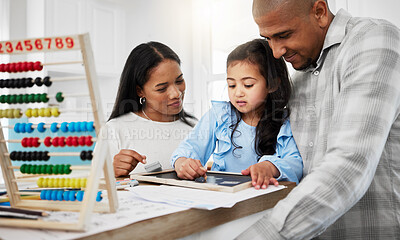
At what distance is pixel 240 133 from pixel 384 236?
2.30ft

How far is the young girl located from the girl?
361 millimetres

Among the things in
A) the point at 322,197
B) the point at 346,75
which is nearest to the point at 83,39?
the point at 322,197

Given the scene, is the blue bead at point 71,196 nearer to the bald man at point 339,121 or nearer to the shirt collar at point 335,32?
the bald man at point 339,121

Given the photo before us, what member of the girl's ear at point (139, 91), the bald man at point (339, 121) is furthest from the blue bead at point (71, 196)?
the girl's ear at point (139, 91)

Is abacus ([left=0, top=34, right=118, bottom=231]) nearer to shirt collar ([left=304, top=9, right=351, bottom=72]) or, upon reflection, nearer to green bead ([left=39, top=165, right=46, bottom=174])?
A: green bead ([left=39, top=165, right=46, bottom=174])

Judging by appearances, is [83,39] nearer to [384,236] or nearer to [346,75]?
[346,75]

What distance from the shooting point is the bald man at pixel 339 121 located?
2.33ft

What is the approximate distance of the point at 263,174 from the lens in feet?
3.23

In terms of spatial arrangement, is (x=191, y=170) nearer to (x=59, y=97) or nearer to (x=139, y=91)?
(x=59, y=97)

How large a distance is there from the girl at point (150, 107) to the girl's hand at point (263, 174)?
85 centimetres

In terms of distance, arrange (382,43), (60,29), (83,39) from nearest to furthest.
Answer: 1. (83,39)
2. (382,43)
3. (60,29)

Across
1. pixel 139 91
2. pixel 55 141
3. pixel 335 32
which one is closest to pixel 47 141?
pixel 55 141

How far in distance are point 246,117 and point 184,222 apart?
96 centimetres

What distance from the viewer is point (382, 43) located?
0.91 meters
